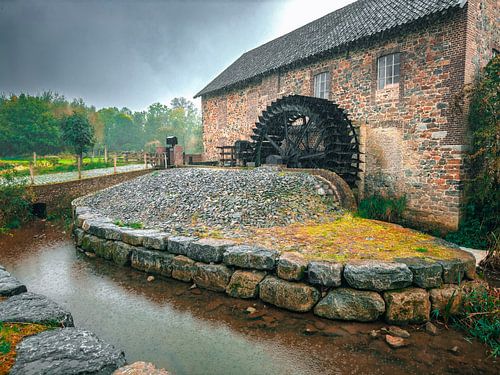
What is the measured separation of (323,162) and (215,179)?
3.76m

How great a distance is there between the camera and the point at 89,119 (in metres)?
43.2

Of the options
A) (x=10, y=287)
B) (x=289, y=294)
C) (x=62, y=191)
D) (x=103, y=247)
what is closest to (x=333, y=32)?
(x=289, y=294)

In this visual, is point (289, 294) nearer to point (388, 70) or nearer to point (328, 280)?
point (328, 280)

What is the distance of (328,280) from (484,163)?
6.23 meters

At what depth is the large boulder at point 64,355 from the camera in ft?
6.60

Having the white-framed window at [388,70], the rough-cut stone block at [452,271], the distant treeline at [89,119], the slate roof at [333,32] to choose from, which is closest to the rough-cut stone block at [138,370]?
the rough-cut stone block at [452,271]

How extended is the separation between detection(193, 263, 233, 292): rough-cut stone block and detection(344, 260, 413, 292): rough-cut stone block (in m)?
1.80

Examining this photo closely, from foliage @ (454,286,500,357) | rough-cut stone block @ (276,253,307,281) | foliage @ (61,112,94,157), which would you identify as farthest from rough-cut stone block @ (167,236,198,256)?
foliage @ (61,112,94,157)

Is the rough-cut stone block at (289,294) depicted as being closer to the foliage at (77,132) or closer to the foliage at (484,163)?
the foliage at (484,163)

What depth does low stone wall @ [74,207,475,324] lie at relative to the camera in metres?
3.85

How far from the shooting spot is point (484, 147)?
24.3ft

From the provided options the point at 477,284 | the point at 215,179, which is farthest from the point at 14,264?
the point at 477,284

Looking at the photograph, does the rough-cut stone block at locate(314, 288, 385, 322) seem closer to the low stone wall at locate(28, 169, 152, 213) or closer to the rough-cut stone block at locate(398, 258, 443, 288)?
the rough-cut stone block at locate(398, 258, 443, 288)

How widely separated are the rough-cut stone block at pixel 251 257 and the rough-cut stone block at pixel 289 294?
0.23 m
